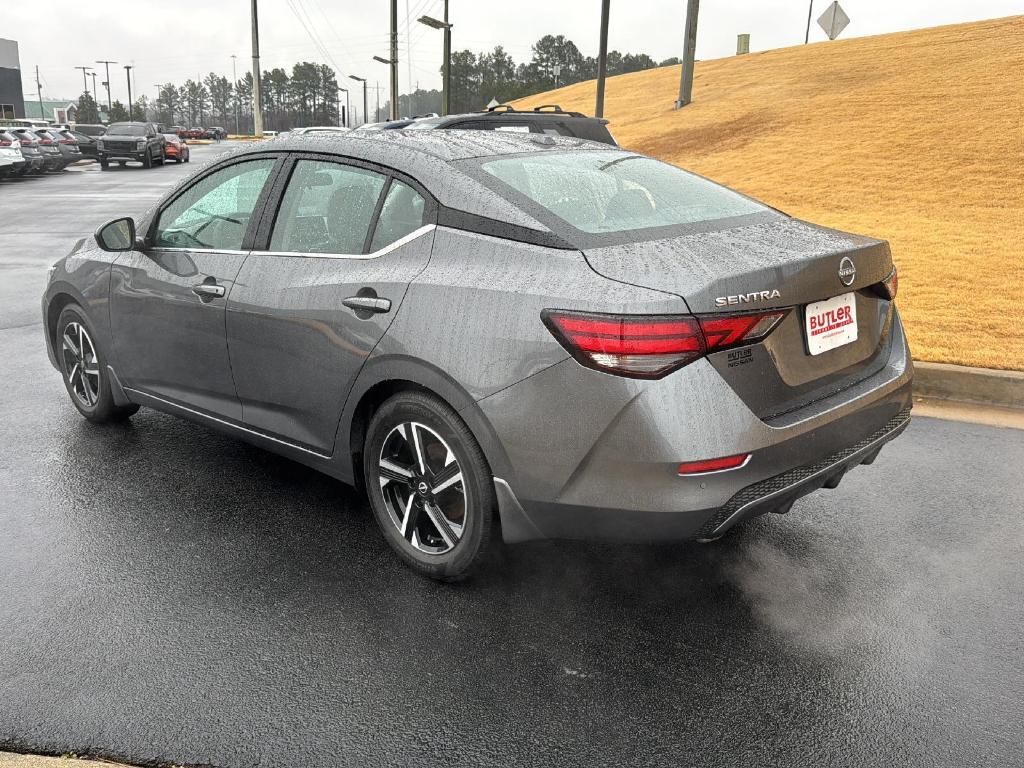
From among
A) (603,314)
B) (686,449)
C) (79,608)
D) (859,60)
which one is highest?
(859,60)

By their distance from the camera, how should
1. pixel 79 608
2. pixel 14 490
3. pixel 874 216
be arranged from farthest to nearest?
pixel 874 216 < pixel 14 490 < pixel 79 608

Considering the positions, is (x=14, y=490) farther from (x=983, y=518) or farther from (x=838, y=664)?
(x=983, y=518)

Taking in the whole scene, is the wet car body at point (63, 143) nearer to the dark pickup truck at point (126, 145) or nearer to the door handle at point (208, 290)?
the dark pickup truck at point (126, 145)

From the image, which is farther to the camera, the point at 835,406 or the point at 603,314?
the point at 835,406

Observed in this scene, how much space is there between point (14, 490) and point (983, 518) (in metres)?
4.49

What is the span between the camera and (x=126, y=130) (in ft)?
127

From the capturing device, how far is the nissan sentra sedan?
285 cm

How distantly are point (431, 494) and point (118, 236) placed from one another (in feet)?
7.63

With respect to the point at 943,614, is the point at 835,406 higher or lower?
higher

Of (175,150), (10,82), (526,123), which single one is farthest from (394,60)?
(10,82)

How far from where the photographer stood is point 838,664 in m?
3.05

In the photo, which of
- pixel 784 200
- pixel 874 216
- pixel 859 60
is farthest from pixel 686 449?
pixel 859 60

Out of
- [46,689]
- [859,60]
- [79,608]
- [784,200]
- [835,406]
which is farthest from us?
[859,60]

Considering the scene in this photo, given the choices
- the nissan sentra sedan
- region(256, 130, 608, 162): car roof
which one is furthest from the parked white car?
region(256, 130, 608, 162): car roof
